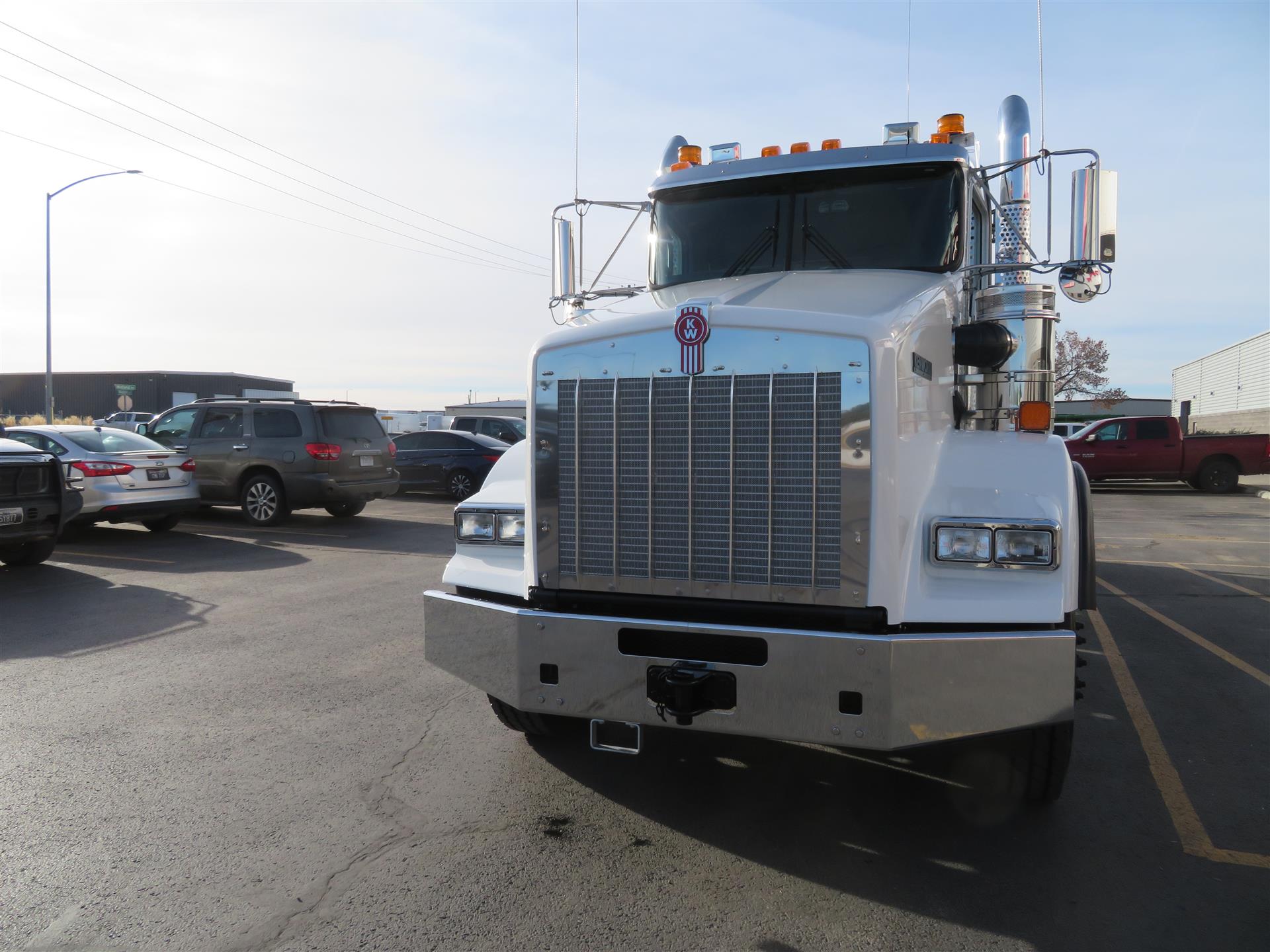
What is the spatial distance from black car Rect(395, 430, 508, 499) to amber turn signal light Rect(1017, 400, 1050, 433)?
13.0 metres

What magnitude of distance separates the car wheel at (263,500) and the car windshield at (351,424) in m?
1.10

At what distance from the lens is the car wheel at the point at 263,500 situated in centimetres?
1314

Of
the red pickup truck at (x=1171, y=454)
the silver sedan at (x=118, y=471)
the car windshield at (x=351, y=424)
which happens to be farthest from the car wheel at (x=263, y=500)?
the red pickup truck at (x=1171, y=454)

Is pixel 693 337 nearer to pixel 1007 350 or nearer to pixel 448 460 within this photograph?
pixel 1007 350

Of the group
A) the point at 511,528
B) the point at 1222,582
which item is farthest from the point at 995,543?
the point at 1222,582

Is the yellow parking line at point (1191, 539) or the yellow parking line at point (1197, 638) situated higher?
the yellow parking line at point (1191, 539)

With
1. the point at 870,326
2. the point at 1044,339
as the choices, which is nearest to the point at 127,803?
the point at 870,326

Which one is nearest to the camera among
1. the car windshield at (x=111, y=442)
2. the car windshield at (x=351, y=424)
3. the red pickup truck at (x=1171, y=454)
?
the car windshield at (x=111, y=442)

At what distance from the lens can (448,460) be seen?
1727cm

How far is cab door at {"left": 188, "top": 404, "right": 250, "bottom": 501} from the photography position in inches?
520

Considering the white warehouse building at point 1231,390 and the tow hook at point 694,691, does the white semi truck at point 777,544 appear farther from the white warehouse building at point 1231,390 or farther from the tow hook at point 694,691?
the white warehouse building at point 1231,390

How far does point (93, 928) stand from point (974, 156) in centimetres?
540

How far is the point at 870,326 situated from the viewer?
336 centimetres

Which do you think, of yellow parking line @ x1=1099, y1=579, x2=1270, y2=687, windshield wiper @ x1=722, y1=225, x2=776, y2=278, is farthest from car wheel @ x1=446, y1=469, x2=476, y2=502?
windshield wiper @ x1=722, y1=225, x2=776, y2=278
